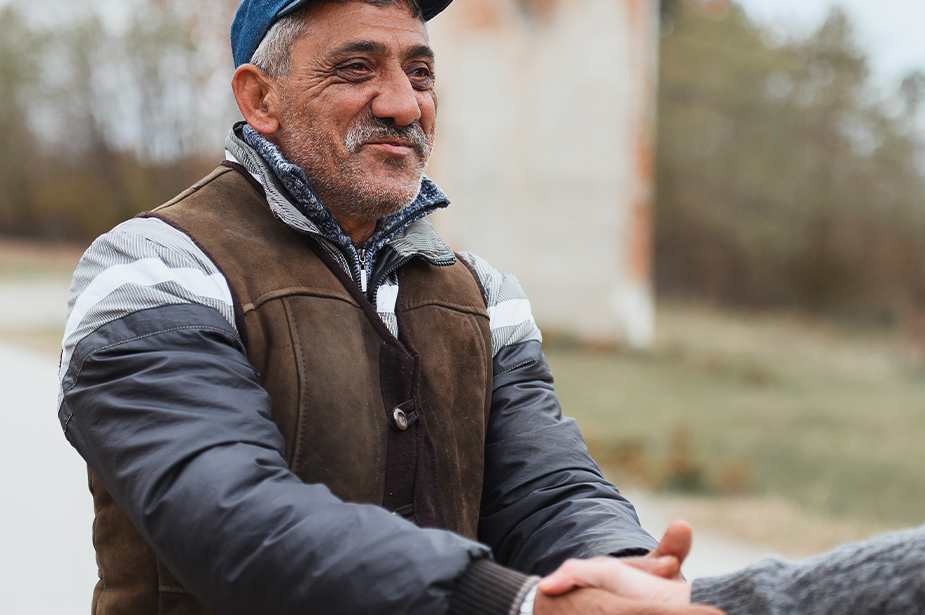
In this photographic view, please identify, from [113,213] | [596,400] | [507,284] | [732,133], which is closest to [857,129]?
[732,133]

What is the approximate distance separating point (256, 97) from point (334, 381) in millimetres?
741

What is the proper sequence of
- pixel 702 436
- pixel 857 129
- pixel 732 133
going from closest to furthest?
1. pixel 702 436
2. pixel 857 129
3. pixel 732 133

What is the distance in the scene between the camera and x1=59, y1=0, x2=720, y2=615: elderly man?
1437mm

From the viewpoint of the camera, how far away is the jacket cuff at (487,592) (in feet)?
4.69

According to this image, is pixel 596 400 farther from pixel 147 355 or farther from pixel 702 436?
pixel 147 355

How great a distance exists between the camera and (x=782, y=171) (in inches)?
868

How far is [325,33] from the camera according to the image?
2.00 metres

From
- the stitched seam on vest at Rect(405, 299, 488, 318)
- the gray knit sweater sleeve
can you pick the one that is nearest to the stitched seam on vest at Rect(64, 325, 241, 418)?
the stitched seam on vest at Rect(405, 299, 488, 318)

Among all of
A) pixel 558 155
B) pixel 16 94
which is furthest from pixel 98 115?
pixel 558 155

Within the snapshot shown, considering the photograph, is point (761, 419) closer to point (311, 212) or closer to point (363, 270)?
point (363, 270)

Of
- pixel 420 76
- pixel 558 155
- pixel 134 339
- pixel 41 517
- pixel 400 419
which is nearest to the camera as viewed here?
pixel 134 339

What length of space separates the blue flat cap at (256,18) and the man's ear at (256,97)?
4 cm

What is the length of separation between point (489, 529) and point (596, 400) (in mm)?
7101

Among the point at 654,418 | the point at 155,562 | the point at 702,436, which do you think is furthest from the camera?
the point at 654,418
